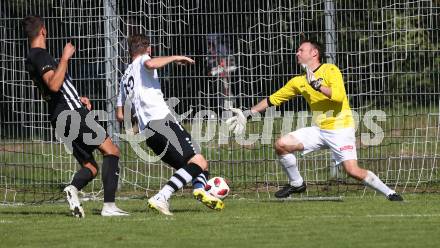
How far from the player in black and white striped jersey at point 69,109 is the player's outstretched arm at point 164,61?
823mm

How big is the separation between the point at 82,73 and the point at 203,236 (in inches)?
251

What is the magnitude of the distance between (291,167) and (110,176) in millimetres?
2728

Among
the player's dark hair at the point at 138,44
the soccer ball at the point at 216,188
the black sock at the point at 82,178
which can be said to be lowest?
the soccer ball at the point at 216,188

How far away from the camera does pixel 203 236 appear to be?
28.3 ft

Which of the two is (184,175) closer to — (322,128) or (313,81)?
(313,81)

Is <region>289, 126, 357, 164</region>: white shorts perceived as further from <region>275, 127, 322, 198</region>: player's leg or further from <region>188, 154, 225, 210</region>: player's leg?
<region>188, 154, 225, 210</region>: player's leg

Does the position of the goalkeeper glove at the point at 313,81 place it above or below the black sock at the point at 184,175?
above

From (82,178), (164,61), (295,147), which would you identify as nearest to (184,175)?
(82,178)

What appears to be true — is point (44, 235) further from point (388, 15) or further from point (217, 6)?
point (388, 15)

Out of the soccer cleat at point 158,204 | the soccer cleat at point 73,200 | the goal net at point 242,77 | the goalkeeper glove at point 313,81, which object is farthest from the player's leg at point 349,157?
the soccer cleat at point 73,200

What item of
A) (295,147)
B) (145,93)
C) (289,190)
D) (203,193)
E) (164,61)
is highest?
(164,61)

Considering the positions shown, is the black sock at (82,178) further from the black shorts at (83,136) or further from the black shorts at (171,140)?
the black shorts at (171,140)

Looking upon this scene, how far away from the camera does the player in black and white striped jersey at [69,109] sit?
33.6 feet

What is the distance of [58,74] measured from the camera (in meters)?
10.1
